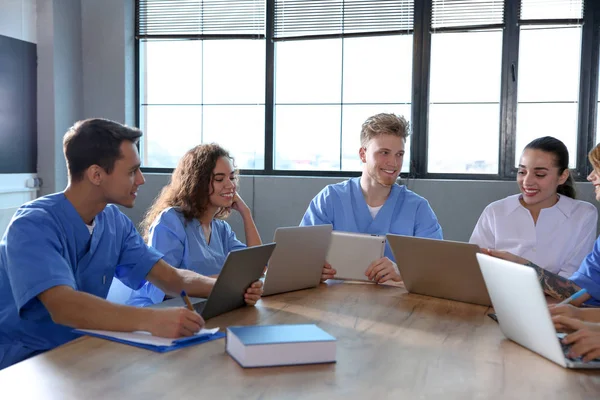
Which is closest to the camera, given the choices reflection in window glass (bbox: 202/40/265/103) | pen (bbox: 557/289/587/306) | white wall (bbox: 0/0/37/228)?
pen (bbox: 557/289/587/306)

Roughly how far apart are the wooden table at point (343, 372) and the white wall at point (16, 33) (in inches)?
95.6

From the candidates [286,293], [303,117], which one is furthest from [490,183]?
[286,293]

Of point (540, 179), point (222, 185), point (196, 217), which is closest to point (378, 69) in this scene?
point (540, 179)

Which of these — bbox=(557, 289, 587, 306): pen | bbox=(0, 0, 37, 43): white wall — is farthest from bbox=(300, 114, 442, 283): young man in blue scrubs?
bbox=(0, 0, 37, 43): white wall

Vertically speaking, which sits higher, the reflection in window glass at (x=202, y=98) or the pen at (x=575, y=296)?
the reflection in window glass at (x=202, y=98)

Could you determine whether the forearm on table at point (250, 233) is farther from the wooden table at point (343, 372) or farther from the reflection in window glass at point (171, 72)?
the reflection in window glass at point (171, 72)

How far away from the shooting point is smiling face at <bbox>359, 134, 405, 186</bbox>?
2504 mm

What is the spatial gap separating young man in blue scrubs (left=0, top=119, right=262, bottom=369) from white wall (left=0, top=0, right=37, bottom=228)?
1823 mm

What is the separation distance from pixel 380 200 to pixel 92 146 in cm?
128

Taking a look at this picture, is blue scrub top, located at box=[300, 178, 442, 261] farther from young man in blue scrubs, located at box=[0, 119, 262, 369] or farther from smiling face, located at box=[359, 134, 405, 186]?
young man in blue scrubs, located at box=[0, 119, 262, 369]

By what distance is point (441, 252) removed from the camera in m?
1.80

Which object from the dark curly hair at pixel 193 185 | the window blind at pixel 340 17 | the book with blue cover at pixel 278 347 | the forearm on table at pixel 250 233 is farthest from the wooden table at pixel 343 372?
the window blind at pixel 340 17

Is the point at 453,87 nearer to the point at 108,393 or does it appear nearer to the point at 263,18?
the point at 263,18

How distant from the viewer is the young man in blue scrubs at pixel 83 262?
1.39 metres
